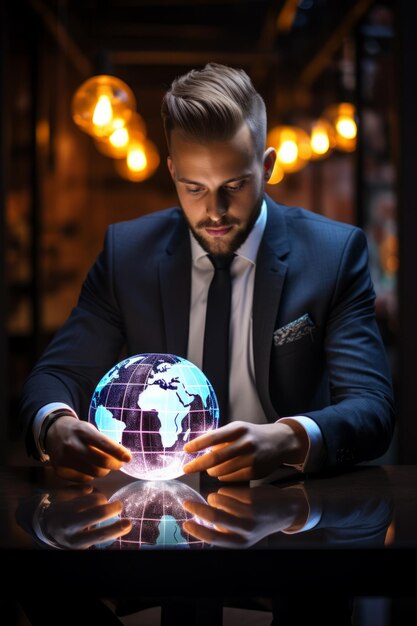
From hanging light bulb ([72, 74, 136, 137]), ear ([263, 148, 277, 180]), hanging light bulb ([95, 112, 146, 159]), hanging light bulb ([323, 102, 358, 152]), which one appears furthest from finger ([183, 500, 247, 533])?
hanging light bulb ([323, 102, 358, 152])

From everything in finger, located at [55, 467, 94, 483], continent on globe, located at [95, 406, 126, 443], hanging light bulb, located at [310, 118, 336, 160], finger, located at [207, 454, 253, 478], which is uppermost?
hanging light bulb, located at [310, 118, 336, 160]

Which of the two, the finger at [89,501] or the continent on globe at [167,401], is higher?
the continent on globe at [167,401]

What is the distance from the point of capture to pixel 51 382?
262cm

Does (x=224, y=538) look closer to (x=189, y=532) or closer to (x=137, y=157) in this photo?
(x=189, y=532)

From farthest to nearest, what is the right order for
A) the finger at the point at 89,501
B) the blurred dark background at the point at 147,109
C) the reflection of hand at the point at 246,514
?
the blurred dark background at the point at 147,109
the finger at the point at 89,501
the reflection of hand at the point at 246,514

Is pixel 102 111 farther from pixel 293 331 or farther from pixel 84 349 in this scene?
pixel 293 331

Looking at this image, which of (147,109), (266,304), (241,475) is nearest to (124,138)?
(147,109)

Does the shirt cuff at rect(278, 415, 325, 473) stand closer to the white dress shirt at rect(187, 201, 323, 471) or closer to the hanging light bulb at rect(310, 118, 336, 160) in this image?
the white dress shirt at rect(187, 201, 323, 471)

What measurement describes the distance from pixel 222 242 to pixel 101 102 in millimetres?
3506

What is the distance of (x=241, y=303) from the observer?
9.16ft

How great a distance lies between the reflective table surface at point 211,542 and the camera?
4.96 feet

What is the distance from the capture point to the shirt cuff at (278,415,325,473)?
2207 millimetres

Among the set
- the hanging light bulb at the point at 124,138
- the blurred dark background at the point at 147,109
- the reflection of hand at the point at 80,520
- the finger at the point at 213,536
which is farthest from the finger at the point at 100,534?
the hanging light bulb at the point at 124,138

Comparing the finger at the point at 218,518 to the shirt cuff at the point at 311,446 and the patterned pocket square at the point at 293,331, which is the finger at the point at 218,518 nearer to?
the shirt cuff at the point at 311,446
